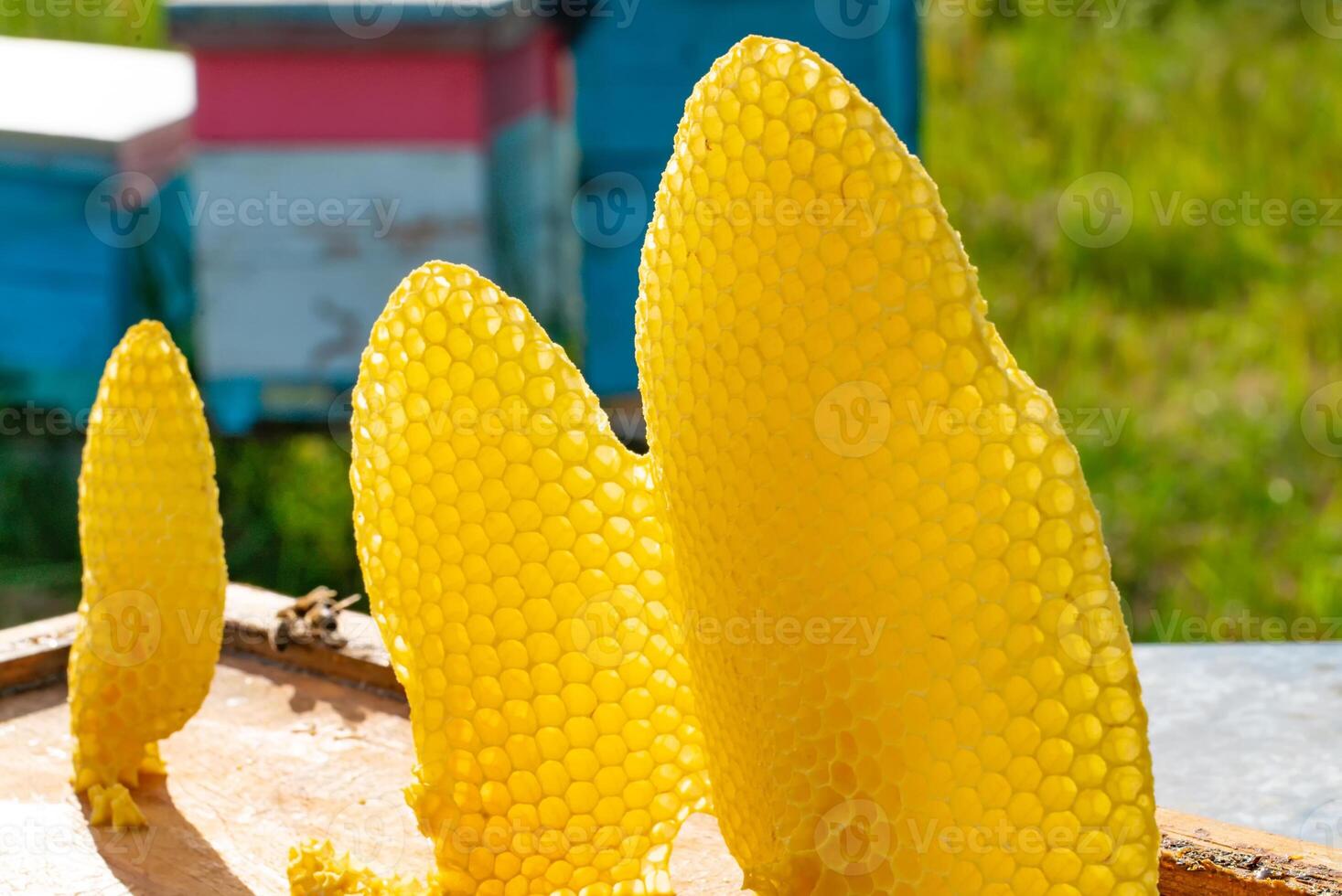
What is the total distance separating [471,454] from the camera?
0.67 m

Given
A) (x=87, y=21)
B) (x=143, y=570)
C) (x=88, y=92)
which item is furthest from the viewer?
(x=87, y=21)

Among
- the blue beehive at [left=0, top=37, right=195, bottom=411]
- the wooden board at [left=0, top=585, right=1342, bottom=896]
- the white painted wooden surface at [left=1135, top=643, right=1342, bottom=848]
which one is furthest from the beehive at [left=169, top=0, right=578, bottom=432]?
the white painted wooden surface at [left=1135, top=643, right=1342, bottom=848]

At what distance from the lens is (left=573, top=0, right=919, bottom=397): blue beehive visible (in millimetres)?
2178

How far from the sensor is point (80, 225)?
2.25 metres

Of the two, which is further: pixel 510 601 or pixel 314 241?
pixel 314 241

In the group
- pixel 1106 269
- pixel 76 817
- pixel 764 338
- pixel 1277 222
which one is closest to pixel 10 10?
pixel 1106 269

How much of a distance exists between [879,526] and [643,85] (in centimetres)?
176

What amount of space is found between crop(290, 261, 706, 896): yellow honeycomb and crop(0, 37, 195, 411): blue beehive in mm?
1666

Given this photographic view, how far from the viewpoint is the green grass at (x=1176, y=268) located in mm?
2518

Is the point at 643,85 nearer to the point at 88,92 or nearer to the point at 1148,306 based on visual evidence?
the point at 88,92

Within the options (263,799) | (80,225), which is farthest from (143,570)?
(80,225)

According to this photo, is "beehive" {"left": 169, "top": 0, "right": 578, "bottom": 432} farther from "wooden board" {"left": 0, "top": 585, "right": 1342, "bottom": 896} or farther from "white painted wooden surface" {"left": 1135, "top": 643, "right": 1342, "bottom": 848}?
"white painted wooden surface" {"left": 1135, "top": 643, "right": 1342, "bottom": 848}

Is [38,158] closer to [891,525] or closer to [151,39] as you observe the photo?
[151,39]

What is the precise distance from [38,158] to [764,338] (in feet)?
6.22
